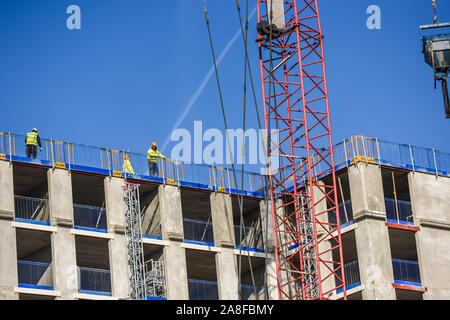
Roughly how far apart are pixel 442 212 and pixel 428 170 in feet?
10.6

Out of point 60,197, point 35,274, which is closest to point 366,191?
point 60,197

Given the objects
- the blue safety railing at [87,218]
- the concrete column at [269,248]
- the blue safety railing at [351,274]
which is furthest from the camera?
the concrete column at [269,248]

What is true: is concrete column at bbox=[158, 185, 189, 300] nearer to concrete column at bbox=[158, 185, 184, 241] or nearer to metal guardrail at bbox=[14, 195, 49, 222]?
concrete column at bbox=[158, 185, 184, 241]

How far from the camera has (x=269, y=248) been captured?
85500 millimetres

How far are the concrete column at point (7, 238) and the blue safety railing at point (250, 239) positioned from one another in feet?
57.6

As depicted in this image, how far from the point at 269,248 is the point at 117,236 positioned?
1236cm

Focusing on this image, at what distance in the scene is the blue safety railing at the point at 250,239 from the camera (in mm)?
85438

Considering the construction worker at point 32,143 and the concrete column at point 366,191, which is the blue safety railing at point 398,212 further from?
the construction worker at point 32,143

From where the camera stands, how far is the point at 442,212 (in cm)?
8300

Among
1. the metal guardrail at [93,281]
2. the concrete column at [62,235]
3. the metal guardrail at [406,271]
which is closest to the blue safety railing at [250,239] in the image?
the metal guardrail at [406,271]

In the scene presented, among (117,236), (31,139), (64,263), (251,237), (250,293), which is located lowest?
(250,293)

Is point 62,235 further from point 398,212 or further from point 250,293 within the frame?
point 398,212

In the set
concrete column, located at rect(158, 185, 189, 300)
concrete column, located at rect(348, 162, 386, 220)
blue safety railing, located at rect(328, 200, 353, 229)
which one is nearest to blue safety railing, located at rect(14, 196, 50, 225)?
concrete column, located at rect(158, 185, 189, 300)
